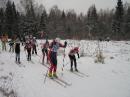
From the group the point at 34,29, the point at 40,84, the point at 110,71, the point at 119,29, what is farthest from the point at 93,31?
the point at 40,84

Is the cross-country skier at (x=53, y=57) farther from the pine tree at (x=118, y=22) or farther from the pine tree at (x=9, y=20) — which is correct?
the pine tree at (x=118, y=22)

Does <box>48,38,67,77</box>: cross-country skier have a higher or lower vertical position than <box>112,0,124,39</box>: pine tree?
lower

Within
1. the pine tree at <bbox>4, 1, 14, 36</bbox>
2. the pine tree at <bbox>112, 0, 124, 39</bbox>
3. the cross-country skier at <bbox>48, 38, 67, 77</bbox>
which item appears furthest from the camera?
the pine tree at <bbox>112, 0, 124, 39</bbox>

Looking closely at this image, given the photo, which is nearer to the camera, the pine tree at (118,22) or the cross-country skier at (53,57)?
the cross-country skier at (53,57)

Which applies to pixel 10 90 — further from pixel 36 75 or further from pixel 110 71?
pixel 110 71

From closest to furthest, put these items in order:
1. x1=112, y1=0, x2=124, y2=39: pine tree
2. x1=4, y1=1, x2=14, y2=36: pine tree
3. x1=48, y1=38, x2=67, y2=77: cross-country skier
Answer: x1=48, y1=38, x2=67, y2=77: cross-country skier
x1=4, y1=1, x2=14, y2=36: pine tree
x1=112, y1=0, x2=124, y2=39: pine tree

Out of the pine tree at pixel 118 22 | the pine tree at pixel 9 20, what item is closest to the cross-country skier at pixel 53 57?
the pine tree at pixel 9 20

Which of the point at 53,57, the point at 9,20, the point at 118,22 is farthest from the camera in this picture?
the point at 118,22

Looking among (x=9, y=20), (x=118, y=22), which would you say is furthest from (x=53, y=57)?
(x=118, y=22)

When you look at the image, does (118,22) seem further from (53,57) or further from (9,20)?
(53,57)

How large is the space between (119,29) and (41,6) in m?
34.7

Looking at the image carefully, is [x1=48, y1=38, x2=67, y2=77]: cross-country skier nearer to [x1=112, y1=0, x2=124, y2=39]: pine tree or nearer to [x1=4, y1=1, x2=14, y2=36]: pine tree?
[x1=4, y1=1, x2=14, y2=36]: pine tree

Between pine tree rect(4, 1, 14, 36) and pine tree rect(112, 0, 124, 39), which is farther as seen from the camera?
pine tree rect(112, 0, 124, 39)

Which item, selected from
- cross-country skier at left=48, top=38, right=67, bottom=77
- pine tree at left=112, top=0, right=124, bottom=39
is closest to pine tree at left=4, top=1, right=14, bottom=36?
pine tree at left=112, top=0, right=124, bottom=39
